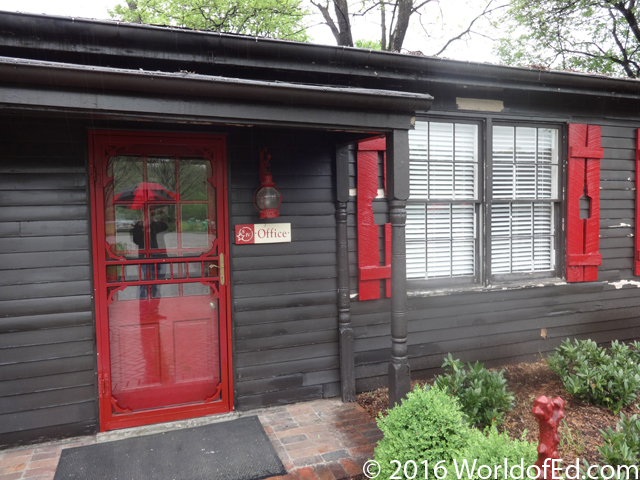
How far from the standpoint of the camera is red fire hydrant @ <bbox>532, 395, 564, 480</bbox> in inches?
72.7

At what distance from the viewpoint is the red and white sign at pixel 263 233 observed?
386cm

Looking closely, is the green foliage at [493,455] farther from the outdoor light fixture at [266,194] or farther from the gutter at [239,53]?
the gutter at [239,53]

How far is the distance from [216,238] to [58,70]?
1.80m

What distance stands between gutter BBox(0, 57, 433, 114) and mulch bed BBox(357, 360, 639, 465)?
2.51m

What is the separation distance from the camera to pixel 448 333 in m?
4.64

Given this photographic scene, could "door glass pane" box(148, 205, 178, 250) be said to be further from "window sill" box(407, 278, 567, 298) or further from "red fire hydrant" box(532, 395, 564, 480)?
"red fire hydrant" box(532, 395, 564, 480)

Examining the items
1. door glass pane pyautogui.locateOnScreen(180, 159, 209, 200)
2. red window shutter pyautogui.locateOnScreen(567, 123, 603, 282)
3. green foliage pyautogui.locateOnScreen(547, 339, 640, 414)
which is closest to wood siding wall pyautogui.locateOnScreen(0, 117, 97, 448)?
door glass pane pyautogui.locateOnScreen(180, 159, 209, 200)

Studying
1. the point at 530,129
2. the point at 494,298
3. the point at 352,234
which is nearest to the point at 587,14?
the point at 530,129

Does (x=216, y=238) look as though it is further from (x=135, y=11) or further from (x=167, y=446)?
(x=135, y=11)

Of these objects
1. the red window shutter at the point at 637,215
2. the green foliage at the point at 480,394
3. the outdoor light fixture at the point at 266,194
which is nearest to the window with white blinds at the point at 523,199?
the red window shutter at the point at 637,215

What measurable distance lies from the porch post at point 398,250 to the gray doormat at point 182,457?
42.1 inches

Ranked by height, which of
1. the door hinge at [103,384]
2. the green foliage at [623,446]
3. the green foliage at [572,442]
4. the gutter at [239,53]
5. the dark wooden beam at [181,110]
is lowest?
the green foliage at [572,442]

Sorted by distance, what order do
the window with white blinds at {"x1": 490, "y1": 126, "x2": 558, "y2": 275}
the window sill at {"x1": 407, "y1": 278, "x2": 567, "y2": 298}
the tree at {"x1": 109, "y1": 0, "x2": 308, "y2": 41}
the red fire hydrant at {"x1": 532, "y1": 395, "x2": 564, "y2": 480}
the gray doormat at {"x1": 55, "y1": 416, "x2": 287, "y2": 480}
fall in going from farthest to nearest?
the tree at {"x1": 109, "y1": 0, "x2": 308, "y2": 41}
the window with white blinds at {"x1": 490, "y1": 126, "x2": 558, "y2": 275}
the window sill at {"x1": 407, "y1": 278, "x2": 567, "y2": 298}
the gray doormat at {"x1": 55, "y1": 416, "x2": 287, "y2": 480}
the red fire hydrant at {"x1": 532, "y1": 395, "x2": 564, "y2": 480}

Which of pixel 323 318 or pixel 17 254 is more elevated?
pixel 17 254
